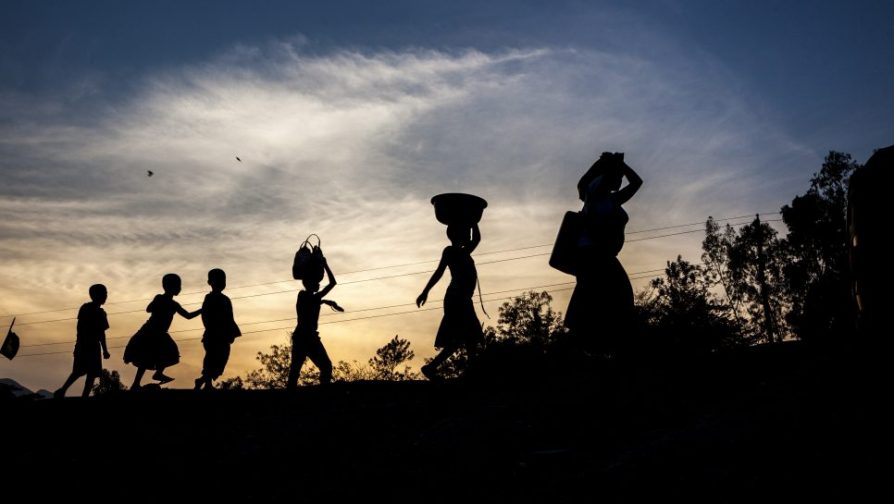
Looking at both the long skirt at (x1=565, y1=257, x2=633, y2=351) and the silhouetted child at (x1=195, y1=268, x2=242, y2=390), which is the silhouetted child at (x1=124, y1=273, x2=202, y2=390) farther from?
the long skirt at (x1=565, y1=257, x2=633, y2=351)

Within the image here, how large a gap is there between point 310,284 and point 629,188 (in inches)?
214

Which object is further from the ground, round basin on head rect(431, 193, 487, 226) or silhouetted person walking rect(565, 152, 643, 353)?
round basin on head rect(431, 193, 487, 226)

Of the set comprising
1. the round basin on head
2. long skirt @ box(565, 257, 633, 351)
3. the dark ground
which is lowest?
the dark ground

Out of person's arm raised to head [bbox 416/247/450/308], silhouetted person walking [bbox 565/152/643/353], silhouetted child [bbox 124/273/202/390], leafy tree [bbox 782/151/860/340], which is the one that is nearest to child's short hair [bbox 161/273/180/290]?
silhouetted child [bbox 124/273/202/390]

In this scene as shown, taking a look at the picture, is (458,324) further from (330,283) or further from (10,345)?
(10,345)

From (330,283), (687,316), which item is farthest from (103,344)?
(687,316)

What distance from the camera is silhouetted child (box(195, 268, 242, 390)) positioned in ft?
36.6

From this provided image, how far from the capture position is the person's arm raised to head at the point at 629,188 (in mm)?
7578

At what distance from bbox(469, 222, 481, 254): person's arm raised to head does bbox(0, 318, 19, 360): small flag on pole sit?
10.5 meters

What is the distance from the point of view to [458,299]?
961 cm

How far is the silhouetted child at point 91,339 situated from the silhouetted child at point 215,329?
5.66 ft

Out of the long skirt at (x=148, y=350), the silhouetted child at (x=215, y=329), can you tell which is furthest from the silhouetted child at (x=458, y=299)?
the long skirt at (x=148, y=350)

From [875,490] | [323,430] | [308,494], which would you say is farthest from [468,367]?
[875,490]

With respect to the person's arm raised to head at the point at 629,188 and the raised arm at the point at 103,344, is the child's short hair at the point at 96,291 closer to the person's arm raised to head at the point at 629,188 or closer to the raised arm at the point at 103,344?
the raised arm at the point at 103,344
